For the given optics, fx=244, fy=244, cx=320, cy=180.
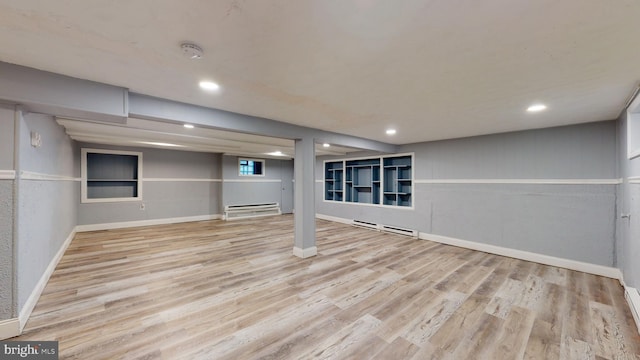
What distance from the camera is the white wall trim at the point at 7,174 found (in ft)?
6.21

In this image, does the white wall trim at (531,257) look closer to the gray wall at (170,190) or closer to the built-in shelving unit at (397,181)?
the built-in shelving unit at (397,181)

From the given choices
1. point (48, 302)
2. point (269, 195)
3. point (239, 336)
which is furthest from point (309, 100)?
point (269, 195)

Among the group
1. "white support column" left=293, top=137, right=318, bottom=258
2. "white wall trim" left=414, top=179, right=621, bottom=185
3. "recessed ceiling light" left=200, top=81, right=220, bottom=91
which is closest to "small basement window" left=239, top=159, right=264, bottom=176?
"white support column" left=293, top=137, right=318, bottom=258

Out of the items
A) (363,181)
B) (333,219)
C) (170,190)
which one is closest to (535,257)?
(363,181)

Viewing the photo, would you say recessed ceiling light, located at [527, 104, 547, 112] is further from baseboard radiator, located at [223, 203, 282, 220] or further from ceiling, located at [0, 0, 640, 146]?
baseboard radiator, located at [223, 203, 282, 220]

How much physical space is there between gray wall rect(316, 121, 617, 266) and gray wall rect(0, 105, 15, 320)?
5865 millimetres

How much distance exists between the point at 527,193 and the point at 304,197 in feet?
12.1

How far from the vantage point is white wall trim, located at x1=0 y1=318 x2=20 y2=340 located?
1936 millimetres

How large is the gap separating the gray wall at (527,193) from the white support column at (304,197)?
2719 mm

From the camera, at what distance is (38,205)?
259cm

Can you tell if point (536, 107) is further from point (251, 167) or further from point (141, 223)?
point (141, 223)

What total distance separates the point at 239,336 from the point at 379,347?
1.14 metres

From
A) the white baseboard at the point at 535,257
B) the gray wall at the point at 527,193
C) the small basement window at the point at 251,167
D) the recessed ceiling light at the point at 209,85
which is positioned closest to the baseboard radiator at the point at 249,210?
the small basement window at the point at 251,167

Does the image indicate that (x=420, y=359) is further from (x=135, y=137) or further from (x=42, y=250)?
(x=135, y=137)
